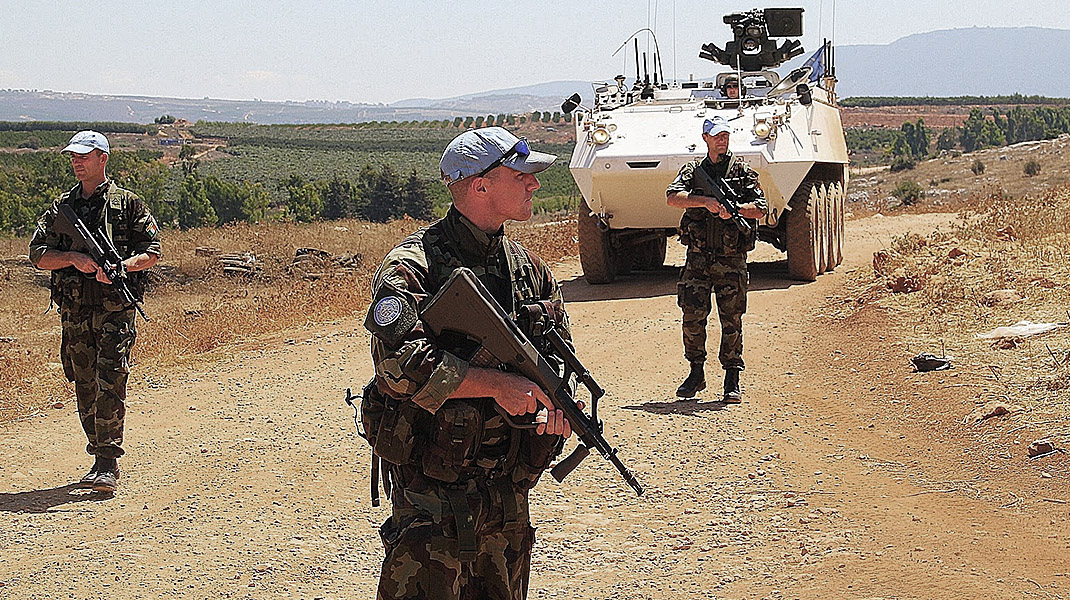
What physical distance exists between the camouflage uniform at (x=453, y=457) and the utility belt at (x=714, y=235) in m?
4.66

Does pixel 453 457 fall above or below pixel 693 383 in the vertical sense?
above

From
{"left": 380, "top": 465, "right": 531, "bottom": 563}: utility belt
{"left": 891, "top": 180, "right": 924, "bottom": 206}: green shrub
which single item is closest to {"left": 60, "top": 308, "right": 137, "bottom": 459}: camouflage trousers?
{"left": 380, "top": 465, "right": 531, "bottom": 563}: utility belt

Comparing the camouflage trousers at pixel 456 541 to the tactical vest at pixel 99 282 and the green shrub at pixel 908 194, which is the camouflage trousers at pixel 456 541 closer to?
the tactical vest at pixel 99 282

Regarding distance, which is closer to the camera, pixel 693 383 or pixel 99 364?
pixel 99 364

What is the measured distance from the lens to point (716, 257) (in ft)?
26.1

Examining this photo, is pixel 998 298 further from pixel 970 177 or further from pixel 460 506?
pixel 970 177

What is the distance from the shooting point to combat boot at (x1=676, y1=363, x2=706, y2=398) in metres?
8.27

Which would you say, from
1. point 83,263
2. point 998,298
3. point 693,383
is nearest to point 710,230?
point 693,383

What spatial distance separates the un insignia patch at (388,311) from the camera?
3.02m

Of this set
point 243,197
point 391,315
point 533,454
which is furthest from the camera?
point 243,197

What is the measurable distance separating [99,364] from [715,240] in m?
3.82

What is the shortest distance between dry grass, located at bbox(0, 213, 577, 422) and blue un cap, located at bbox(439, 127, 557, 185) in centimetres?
640

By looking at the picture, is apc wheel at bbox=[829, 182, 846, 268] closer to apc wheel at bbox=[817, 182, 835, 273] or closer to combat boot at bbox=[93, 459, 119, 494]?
apc wheel at bbox=[817, 182, 835, 273]

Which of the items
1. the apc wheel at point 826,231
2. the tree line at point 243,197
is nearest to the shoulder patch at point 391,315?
the apc wheel at point 826,231
